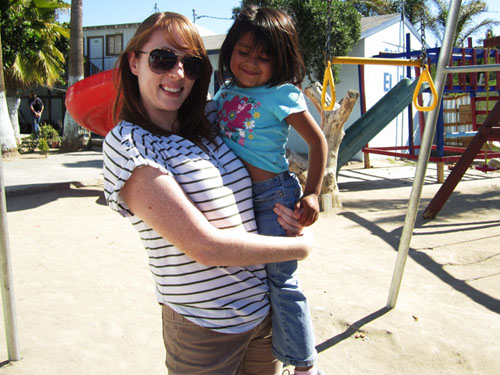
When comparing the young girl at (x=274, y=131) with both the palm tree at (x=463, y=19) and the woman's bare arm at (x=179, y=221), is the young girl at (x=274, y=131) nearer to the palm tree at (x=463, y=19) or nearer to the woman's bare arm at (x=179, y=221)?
the woman's bare arm at (x=179, y=221)

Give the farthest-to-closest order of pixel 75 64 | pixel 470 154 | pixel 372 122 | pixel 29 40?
pixel 29 40 → pixel 75 64 → pixel 372 122 → pixel 470 154

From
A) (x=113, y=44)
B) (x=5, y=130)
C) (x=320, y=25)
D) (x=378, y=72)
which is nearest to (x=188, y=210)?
(x=320, y=25)

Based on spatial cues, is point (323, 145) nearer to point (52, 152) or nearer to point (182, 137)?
point (182, 137)

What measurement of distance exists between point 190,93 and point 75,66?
1290 centimetres

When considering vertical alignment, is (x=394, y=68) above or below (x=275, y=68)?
above

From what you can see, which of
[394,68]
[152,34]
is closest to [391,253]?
[152,34]

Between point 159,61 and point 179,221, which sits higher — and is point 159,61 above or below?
above

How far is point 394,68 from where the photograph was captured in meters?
13.3

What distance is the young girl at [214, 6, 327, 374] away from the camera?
1.42 metres

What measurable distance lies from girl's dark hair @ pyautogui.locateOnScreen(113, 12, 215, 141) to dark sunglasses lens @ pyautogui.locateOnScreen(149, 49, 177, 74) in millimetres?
51

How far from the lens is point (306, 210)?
145 cm

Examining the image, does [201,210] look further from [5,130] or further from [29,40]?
[29,40]

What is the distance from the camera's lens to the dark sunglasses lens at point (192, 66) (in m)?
1.34

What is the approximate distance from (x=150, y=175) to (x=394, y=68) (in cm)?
1346
